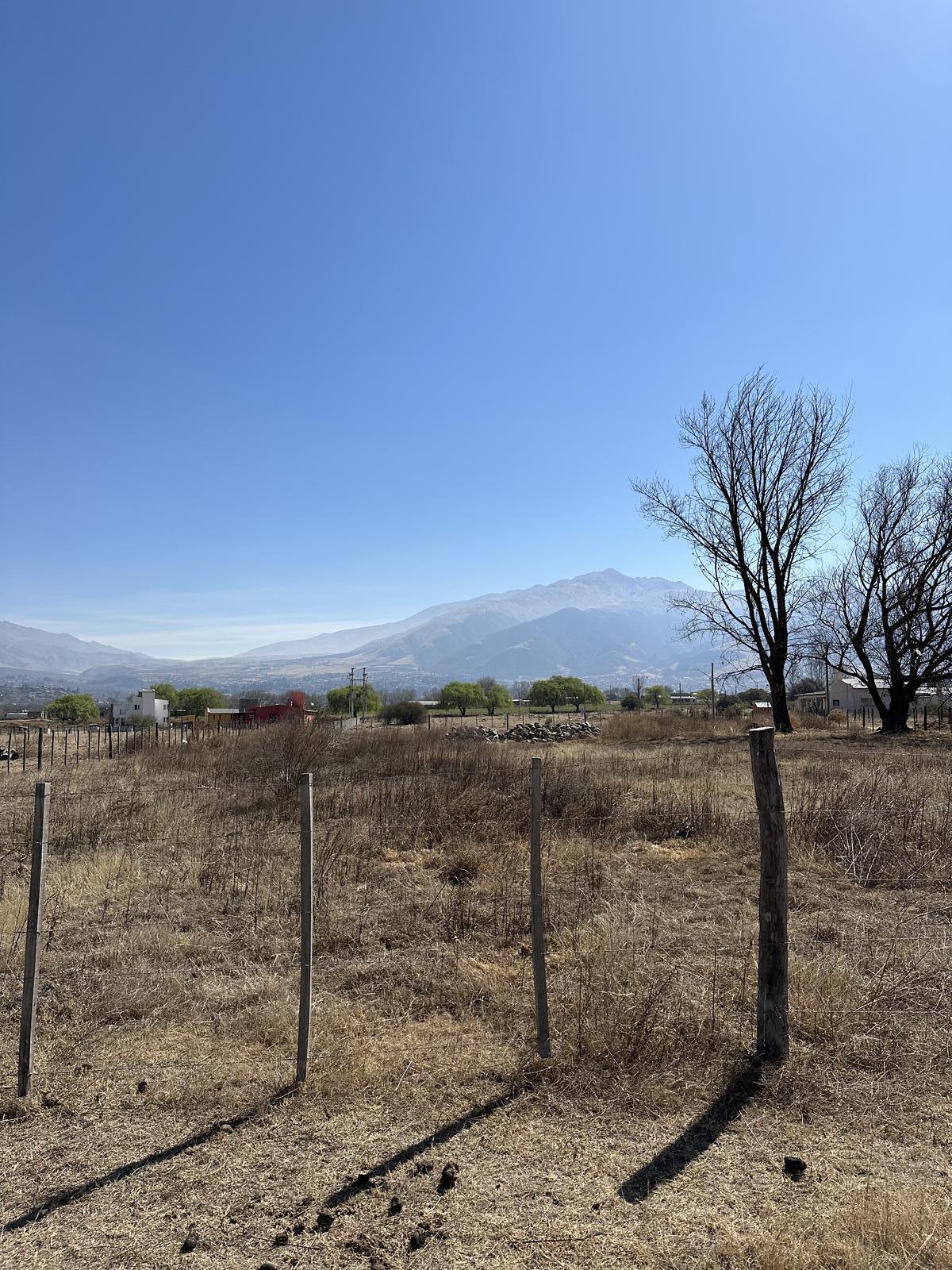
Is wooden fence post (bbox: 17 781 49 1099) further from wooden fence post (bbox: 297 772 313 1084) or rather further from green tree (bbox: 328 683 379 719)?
green tree (bbox: 328 683 379 719)

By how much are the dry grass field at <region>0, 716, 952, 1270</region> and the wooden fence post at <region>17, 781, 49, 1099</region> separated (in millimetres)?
139

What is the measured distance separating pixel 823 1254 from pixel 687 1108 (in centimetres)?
106

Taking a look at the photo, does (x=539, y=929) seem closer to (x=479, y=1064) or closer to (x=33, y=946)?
(x=479, y=1064)

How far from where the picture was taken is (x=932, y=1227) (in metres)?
2.78

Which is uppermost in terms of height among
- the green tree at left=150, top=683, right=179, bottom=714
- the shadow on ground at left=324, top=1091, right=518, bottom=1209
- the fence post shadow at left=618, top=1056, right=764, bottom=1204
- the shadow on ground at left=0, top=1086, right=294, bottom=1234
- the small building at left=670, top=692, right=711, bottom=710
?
the green tree at left=150, top=683, right=179, bottom=714

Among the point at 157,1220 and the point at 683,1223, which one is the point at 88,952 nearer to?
the point at 157,1220

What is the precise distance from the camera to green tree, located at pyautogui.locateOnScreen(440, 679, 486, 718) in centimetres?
7238

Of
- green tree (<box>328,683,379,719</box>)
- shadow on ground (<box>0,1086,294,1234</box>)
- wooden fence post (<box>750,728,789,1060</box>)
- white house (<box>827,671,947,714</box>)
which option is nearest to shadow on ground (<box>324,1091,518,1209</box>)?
shadow on ground (<box>0,1086,294,1234</box>)

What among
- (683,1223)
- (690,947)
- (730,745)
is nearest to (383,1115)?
(683,1223)

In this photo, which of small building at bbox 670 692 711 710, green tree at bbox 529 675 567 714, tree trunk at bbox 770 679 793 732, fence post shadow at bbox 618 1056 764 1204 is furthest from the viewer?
green tree at bbox 529 675 567 714

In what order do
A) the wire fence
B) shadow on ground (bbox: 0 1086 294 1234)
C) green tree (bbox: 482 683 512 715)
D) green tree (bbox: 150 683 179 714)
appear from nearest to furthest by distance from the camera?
shadow on ground (bbox: 0 1086 294 1234) → the wire fence → green tree (bbox: 150 683 179 714) → green tree (bbox: 482 683 512 715)

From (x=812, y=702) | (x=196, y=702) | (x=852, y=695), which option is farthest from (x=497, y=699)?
(x=852, y=695)

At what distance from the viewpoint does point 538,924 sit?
4.30 metres

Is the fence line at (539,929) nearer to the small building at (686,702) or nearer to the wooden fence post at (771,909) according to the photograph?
the wooden fence post at (771,909)
